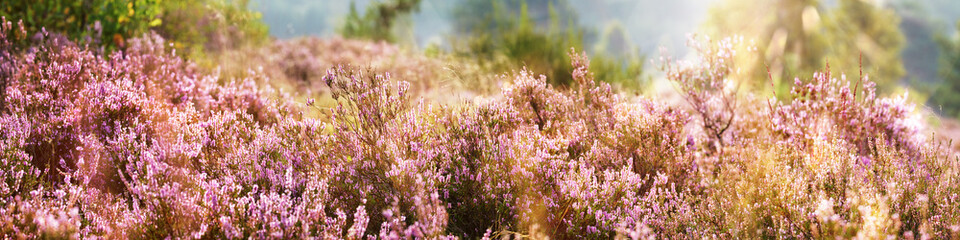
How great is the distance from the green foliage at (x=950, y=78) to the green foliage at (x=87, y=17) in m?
41.1

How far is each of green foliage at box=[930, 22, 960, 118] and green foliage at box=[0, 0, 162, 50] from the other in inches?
1617

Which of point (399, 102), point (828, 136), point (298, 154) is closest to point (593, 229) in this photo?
point (399, 102)

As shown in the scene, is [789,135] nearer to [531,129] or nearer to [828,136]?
[828,136]

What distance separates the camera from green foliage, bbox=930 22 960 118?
111 ft

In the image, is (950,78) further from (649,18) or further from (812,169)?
(649,18)

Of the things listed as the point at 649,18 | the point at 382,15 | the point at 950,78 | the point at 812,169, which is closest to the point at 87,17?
the point at 812,169

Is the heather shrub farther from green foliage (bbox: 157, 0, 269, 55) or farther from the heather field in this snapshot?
green foliage (bbox: 157, 0, 269, 55)

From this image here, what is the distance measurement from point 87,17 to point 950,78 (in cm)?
4399

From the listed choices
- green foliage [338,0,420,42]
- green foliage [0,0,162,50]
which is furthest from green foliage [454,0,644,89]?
green foliage [338,0,420,42]

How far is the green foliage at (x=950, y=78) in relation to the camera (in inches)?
1328

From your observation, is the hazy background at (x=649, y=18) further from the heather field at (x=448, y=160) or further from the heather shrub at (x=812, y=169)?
the heather shrub at (x=812, y=169)

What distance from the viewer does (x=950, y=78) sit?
114ft

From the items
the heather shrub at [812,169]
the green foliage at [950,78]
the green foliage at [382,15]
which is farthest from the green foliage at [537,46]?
the green foliage at [950,78]

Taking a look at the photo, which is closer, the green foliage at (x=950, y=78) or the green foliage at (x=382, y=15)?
the green foliage at (x=382, y=15)
